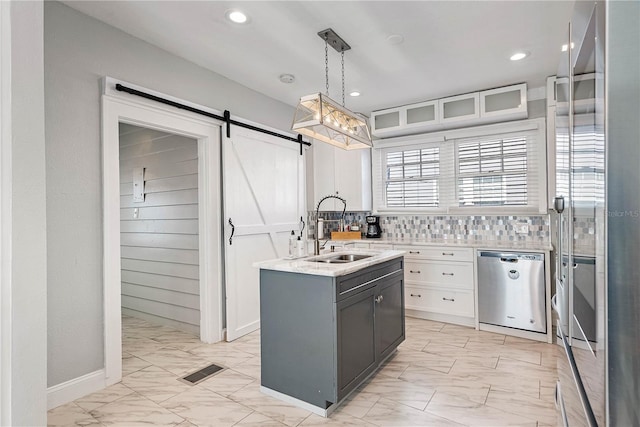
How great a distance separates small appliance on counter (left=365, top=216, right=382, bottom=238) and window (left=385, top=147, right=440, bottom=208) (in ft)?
1.02

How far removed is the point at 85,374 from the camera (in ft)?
8.39

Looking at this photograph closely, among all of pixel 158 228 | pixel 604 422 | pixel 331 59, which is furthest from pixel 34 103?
pixel 158 228

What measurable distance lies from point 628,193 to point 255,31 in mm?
2824

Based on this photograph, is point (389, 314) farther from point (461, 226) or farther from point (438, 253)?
point (461, 226)

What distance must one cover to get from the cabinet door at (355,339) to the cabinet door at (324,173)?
8.66ft

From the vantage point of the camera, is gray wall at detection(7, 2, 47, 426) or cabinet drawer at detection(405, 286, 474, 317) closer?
gray wall at detection(7, 2, 47, 426)

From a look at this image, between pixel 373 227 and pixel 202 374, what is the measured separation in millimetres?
3066

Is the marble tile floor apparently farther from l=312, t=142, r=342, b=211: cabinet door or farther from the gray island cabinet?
l=312, t=142, r=342, b=211: cabinet door

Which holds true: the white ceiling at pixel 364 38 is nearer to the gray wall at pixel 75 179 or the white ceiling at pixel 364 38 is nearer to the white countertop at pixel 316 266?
the gray wall at pixel 75 179

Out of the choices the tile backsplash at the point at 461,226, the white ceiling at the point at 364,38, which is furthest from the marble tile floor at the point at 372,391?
the white ceiling at the point at 364,38

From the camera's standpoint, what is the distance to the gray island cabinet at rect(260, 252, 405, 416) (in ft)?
7.32

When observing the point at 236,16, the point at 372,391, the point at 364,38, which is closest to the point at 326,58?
the point at 364,38

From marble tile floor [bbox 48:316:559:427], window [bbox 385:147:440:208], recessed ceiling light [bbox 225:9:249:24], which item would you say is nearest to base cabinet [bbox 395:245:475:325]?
marble tile floor [bbox 48:316:559:427]

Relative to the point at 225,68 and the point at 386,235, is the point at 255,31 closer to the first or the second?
the point at 225,68
